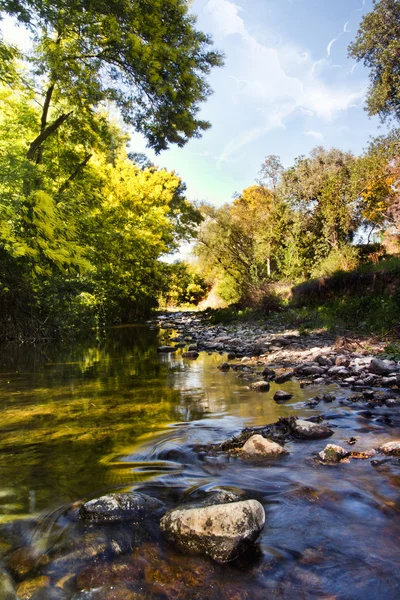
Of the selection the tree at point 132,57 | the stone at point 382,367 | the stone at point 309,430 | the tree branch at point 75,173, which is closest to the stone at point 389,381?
the stone at point 382,367

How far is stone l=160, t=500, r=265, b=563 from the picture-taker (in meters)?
1.70

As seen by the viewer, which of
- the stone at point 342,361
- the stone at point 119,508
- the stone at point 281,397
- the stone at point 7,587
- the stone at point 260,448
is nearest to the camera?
the stone at point 7,587

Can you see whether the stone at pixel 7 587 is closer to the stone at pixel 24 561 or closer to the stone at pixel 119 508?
the stone at pixel 24 561

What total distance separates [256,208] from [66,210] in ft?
63.0

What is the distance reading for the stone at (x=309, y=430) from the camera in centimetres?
320

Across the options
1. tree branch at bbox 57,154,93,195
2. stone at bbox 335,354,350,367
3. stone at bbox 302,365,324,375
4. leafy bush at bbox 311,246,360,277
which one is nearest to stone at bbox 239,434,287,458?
stone at bbox 302,365,324,375

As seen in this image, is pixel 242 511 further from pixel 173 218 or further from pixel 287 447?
pixel 173 218

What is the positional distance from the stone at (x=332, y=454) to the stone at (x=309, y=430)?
1.30 feet

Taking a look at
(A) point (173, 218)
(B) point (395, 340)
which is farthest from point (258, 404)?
(A) point (173, 218)

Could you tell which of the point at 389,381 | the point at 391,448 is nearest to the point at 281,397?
the point at 389,381

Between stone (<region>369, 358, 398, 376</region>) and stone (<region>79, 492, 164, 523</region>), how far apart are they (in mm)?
4259

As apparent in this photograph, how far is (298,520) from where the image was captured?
78.9 inches

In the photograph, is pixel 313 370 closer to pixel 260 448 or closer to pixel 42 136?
pixel 260 448

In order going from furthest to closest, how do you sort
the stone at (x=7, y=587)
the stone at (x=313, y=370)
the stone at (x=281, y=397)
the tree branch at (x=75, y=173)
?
the tree branch at (x=75, y=173), the stone at (x=313, y=370), the stone at (x=281, y=397), the stone at (x=7, y=587)
